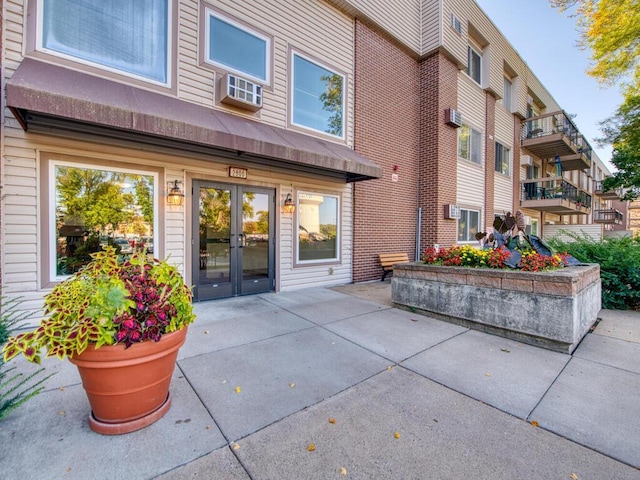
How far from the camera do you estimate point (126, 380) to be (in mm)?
2016

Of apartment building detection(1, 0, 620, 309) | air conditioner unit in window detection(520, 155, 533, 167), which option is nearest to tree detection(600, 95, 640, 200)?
air conditioner unit in window detection(520, 155, 533, 167)

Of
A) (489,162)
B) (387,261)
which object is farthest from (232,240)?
(489,162)

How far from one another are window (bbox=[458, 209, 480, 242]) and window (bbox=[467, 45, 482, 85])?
5288mm

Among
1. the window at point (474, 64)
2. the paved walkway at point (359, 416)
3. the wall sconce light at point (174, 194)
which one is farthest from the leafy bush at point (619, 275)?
the window at point (474, 64)

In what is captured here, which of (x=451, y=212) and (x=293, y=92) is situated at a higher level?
(x=293, y=92)

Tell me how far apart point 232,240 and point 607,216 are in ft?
126

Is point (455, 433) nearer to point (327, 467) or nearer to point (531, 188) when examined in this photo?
point (327, 467)

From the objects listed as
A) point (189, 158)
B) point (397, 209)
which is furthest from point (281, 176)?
point (397, 209)

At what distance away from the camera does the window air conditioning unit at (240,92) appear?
213 inches

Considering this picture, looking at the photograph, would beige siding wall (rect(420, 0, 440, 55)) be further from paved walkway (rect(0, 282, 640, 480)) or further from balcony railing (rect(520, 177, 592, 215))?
paved walkway (rect(0, 282, 640, 480))

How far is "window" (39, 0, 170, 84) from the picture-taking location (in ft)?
13.8

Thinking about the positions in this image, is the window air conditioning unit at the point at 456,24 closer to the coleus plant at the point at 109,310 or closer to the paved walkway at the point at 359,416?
the paved walkway at the point at 359,416

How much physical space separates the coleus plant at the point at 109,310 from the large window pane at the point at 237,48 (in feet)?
15.8

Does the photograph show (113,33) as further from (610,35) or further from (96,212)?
(610,35)
